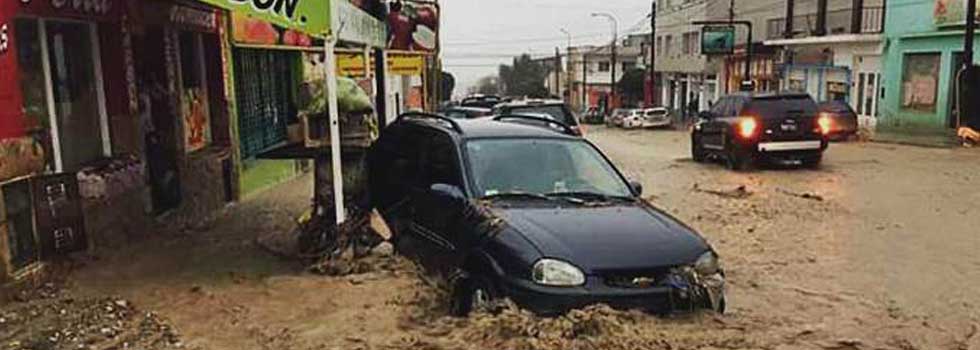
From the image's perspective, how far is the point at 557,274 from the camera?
5.59 m

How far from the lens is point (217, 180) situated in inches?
473

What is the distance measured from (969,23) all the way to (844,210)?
13548 millimetres

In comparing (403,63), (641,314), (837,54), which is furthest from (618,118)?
(641,314)

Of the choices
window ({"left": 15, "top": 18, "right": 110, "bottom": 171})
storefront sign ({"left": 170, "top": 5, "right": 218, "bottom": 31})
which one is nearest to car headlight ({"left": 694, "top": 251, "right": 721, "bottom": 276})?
window ({"left": 15, "top": 18, "right": 110, "bottom": 171})

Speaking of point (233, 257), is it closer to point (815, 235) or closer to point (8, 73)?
point (8, 73)

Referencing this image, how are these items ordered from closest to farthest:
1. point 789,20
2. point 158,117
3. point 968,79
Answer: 1. point 158,117
2. point 968,79
3. point 789,20

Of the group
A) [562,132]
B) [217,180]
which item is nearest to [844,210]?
[562,132]

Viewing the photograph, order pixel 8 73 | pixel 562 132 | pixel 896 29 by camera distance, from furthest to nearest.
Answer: pixel 896 29, pixel 562 132, pixel 8 73

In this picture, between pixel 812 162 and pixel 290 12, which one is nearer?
pixel 290 12

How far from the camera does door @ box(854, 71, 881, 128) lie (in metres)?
33.3

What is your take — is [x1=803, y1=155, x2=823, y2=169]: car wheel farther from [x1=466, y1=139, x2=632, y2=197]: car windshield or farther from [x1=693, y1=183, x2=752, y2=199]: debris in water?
[x1=466, y1=139, x2=632, y2=197]: car windshield

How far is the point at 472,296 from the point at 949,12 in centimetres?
2669

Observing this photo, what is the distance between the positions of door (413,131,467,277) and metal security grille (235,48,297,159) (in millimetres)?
6706

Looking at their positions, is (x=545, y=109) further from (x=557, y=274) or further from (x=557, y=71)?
(x=557, y=71)
